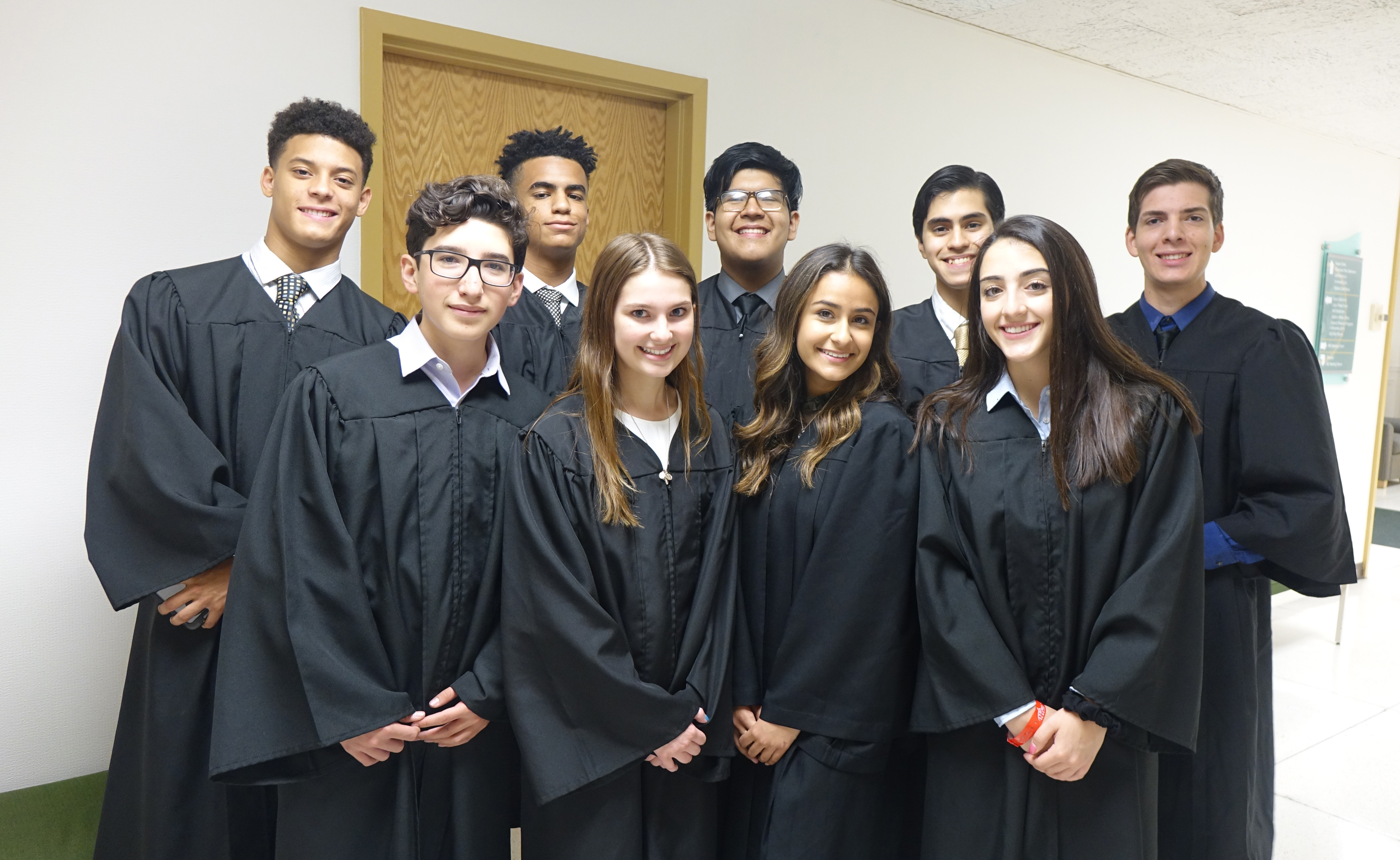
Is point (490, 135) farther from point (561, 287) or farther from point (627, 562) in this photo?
point (627, 562)

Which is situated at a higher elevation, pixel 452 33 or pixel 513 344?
pixel 452 33

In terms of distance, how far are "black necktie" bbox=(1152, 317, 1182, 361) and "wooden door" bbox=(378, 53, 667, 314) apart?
2166 mm

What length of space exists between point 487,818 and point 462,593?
0.50 m

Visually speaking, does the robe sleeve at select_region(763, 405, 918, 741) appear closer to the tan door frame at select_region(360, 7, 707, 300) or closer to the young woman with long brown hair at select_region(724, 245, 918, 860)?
the young woman with long brown hair at select_region(724, 245, 918, 860)

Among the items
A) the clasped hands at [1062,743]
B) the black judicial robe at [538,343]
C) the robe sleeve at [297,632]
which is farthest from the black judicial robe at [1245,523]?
the robe sleeve at [297,632]

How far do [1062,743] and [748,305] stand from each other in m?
1.47

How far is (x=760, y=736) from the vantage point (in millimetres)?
2010

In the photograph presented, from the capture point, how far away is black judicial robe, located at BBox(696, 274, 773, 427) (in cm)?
258

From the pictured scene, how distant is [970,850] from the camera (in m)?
A: 1.94

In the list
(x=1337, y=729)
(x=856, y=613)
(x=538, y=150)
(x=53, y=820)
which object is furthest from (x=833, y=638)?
(x=1337, y=729)

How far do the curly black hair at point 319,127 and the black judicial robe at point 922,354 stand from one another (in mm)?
1473

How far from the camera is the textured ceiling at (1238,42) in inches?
175

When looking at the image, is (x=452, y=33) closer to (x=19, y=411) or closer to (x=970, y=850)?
(x=19, y=411)

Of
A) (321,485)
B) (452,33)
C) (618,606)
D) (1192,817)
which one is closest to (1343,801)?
(1192,817)
